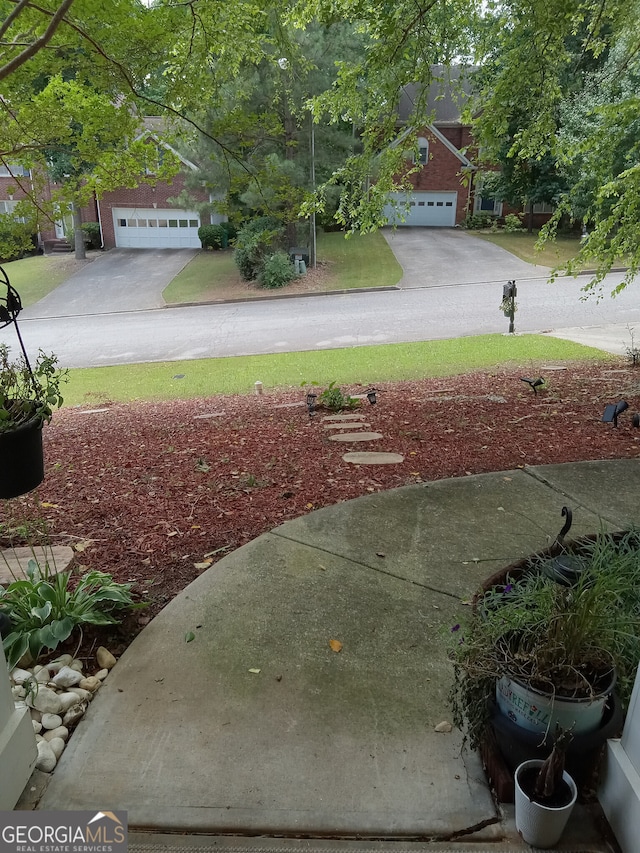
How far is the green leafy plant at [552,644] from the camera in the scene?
158cm

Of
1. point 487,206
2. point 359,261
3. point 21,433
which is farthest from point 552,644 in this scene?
point 487,206

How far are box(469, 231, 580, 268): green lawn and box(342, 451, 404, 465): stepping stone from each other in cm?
1987

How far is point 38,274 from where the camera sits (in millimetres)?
24188

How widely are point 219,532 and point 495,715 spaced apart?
1.87m

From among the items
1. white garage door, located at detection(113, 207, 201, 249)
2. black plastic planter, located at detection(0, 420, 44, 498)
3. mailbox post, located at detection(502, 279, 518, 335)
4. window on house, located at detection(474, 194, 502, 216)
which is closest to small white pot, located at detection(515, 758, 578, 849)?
black plastic planter, located at detection(0, 420, 44, 498)

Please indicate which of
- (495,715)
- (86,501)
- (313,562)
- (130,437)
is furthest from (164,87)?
(495,715)

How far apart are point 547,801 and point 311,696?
80 cm

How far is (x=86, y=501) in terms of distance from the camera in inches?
142

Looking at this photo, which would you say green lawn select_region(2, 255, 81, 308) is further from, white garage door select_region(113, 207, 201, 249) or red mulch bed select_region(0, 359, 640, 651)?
red mulch bed select_region(0, 359, 640, 651)

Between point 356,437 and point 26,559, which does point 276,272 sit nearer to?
point 356,437

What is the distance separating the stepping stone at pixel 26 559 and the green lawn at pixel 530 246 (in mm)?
21884

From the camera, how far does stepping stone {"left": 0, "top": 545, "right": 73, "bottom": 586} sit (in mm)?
2623

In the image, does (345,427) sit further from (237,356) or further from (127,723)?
(237,356)

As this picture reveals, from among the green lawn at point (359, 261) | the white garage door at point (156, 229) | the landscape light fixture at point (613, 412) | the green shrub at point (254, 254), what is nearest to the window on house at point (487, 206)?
the green lawn at point (359, 261)
